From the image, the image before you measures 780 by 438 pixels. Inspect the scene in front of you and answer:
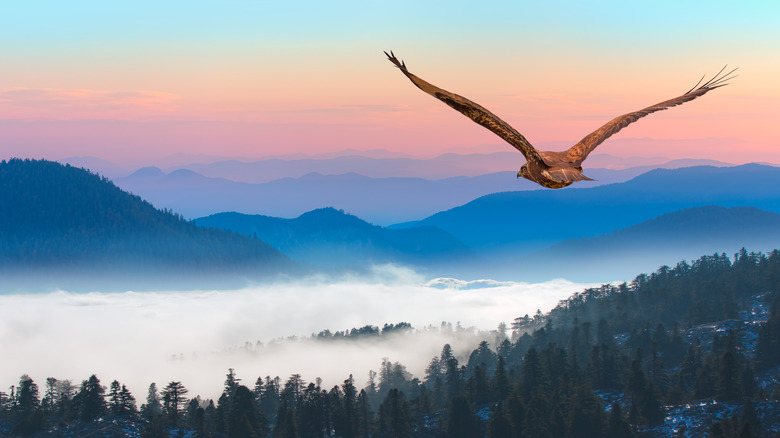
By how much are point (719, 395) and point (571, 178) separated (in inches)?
5630

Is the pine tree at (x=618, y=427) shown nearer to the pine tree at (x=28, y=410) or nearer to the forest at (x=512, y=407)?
the forest at (x=512, y=407)

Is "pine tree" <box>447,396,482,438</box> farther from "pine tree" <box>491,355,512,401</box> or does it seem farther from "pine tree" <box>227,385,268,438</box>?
"pine tree" <box>227,385,268,438</box>

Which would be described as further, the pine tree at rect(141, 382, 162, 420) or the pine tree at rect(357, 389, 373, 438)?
the pine tree at rect(141, 382, 162, 420)

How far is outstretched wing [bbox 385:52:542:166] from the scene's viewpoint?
24719 mm

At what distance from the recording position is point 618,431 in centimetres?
14512

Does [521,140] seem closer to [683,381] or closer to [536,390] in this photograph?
[536,390]

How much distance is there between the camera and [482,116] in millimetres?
25484

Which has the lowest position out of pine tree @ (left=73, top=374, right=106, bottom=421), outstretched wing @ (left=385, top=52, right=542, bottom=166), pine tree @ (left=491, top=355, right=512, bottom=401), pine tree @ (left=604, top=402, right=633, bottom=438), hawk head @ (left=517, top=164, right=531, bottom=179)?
pine tree @ (left=604, top=402, right=633, bottom=438)

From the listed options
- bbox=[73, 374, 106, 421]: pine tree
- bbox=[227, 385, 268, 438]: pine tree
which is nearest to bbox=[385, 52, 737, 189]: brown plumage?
bbox=[227, 385, 268, 438]: pine tree

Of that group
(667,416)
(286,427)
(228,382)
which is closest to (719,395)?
(667,416)

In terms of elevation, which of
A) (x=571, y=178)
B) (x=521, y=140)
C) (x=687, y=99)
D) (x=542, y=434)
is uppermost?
(x=687, y=99)

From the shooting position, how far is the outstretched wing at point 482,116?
24.7 metres

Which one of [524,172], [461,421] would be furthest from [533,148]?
[461,421]

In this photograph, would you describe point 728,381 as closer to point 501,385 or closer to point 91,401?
point 501,385
